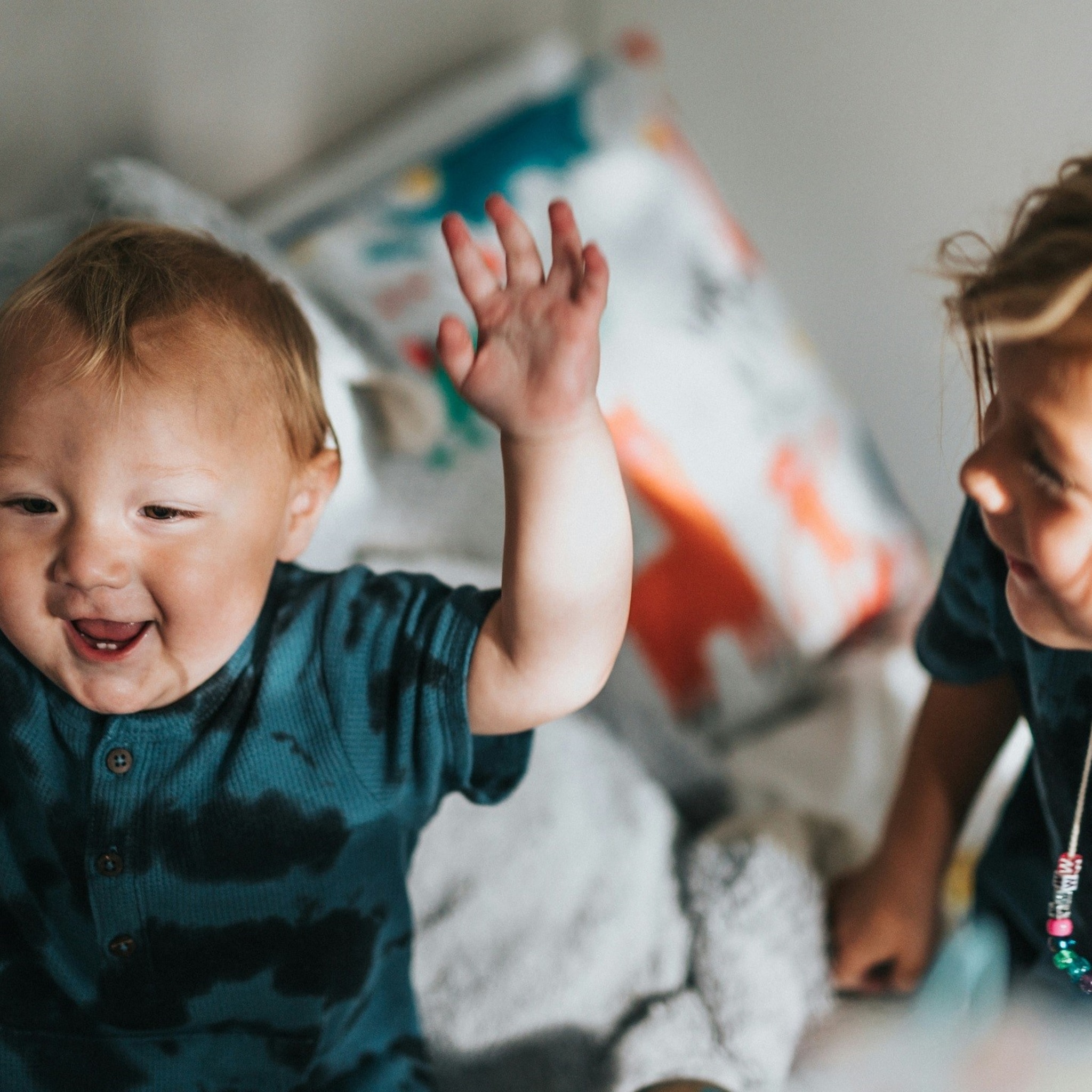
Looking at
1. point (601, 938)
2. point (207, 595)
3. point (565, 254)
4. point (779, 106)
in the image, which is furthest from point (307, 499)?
point (779, 106)

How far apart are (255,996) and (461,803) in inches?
6.3

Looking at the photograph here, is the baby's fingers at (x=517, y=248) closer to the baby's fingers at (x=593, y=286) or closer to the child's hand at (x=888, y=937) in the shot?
the baby's fingers at (x=593, y=286)

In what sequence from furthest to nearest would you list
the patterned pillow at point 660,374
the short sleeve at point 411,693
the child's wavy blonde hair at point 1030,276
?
the patterned pillow at point 660,374
the short sleeve at point 411,693
the child's wavy blonde hair at point 1030,276

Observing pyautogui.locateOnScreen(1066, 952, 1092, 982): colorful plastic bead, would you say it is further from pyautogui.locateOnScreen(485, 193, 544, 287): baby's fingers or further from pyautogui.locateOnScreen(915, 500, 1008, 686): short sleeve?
pyautogui.locateOnScreen(485, 193, 544, 287): baby's fingers

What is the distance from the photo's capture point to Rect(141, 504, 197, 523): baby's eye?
1.45ft

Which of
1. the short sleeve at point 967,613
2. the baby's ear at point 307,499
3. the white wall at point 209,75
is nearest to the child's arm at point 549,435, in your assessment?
the baby's ear at point 307,499

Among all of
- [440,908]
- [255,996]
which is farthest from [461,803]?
[255,996]

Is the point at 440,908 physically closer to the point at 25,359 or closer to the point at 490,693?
the point at 490,693

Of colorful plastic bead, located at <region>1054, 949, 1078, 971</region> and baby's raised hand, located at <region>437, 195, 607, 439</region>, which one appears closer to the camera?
baby's raised hand, located at <region>437, 195, 607, 439</region>

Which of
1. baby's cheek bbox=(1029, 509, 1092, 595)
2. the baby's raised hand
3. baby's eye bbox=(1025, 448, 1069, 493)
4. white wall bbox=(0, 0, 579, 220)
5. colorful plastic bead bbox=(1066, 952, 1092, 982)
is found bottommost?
colorful plastic bead bbox=(1066, 952, 1092, 982)

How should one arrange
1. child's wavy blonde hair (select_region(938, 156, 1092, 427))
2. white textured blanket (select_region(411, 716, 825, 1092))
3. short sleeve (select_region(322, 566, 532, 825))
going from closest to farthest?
child's wavy blonde hair (select_region(938, 156, 1092, 427))
short sleeve (select_region(322, 566, 532, 825))
white textured blanket (select_region(411, 716, 825, 1092))

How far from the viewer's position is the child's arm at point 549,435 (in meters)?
0.41

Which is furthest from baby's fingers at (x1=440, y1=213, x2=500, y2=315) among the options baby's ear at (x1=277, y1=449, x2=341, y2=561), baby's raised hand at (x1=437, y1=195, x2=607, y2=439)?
baby's ear at (x1=277, y1=449, x2=341, y2=561)

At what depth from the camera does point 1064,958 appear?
1.74ft
